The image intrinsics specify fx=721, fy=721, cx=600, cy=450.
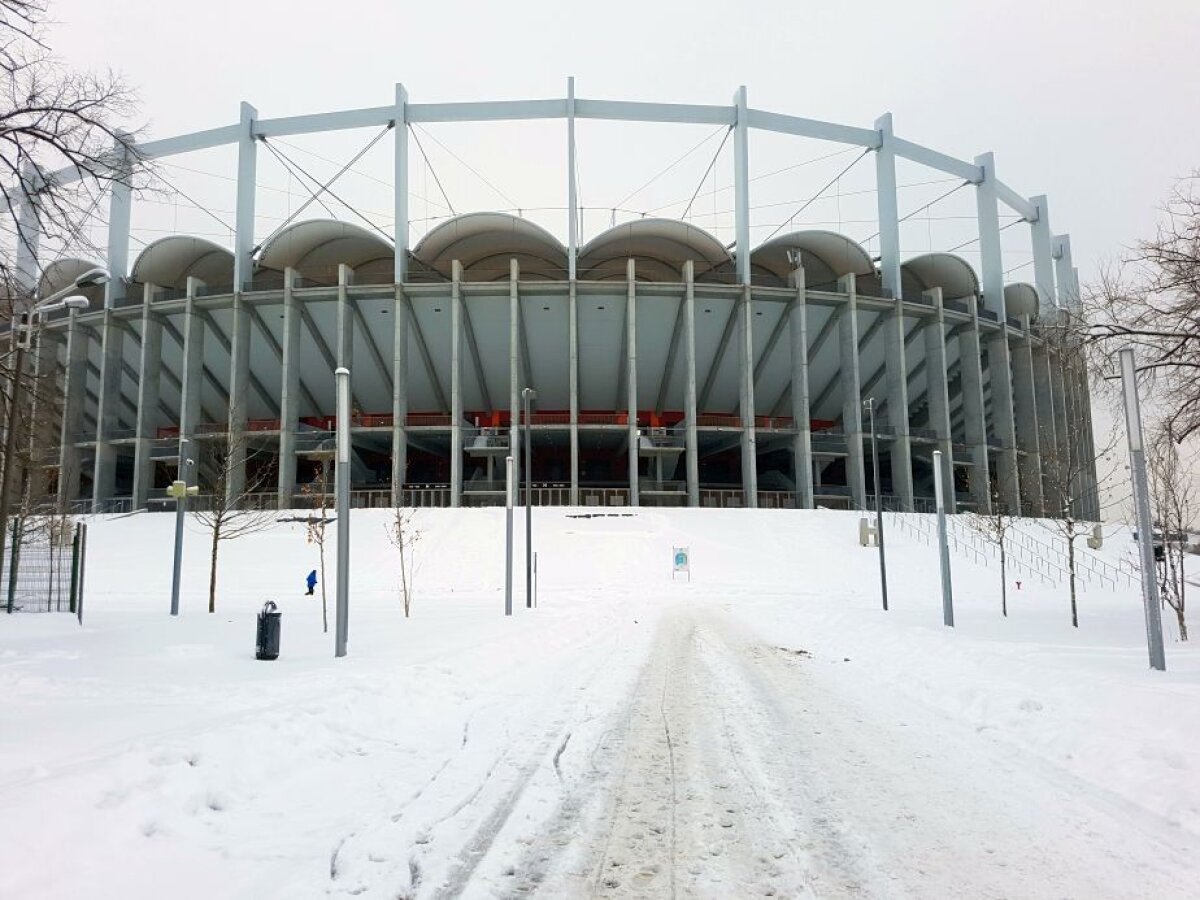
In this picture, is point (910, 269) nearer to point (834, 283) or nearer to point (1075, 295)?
point (834, 283)

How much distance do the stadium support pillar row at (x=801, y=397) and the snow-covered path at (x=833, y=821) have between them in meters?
37.9

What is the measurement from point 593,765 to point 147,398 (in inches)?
1956

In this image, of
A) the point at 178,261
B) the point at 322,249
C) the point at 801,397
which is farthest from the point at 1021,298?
the point at 178,261

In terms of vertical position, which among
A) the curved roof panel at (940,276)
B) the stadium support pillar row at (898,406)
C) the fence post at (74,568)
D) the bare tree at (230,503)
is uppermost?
the curved roof panel at (940,276)

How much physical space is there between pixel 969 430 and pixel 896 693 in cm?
4663

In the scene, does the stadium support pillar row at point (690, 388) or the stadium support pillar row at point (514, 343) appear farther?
the stadium support pillar row at point (690, 388)

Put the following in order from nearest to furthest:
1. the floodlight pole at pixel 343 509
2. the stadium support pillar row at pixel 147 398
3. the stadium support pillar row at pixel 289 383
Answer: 1. the floodlight pole at pixel 343 509
2. the stadium support pillar row at pixel 289 383
3. the stadium support pillar row at pixel 147 398

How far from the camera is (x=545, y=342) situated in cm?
4744

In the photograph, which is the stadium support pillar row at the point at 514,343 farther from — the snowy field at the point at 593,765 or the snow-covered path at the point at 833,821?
the snow-covered path at the point at 833,821

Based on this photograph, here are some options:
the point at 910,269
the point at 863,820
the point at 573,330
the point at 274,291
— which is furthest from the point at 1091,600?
the point at 274,291

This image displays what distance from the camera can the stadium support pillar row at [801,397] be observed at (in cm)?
4369

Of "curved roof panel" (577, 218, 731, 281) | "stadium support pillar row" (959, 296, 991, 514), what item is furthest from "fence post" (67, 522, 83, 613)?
"stadium support pillar row" (959, 296, 991, 514)

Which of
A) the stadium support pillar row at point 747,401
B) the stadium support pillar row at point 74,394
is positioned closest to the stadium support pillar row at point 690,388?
the stadium support pillar row at point 747,401

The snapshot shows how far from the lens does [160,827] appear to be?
147 inches
